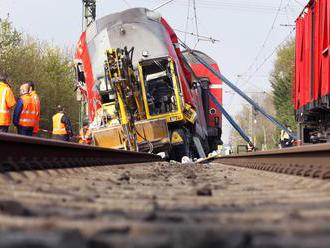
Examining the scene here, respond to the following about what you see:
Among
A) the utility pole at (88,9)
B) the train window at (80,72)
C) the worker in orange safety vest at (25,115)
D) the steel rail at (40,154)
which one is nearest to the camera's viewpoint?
the steel rail at (40,154)

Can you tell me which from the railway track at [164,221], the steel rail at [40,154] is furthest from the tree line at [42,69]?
the railway track at [164,221]

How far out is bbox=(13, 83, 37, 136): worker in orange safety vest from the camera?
1053 centimetres

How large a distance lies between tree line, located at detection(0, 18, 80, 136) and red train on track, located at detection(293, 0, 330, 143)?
27225 millimetres

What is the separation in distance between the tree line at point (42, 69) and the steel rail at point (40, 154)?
31.5m

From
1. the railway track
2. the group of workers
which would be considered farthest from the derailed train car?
the railway track

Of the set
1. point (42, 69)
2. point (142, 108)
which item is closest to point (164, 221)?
point (142, 108)

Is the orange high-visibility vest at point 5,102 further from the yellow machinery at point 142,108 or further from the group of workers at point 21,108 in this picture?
the yellow machinery at point 142,108

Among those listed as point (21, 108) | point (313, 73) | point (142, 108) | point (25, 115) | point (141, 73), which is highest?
point (141, 73)

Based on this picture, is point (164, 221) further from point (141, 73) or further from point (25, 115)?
point (141, 73)

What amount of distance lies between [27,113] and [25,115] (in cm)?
5

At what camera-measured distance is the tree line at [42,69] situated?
39.6 meters

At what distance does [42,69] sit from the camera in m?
43.8

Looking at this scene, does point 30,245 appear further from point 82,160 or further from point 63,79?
point 63,79

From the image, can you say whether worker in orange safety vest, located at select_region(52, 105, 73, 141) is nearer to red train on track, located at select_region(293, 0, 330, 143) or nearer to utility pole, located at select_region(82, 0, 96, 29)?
red train on track, located at select_region(293, 0, 330, 143)
